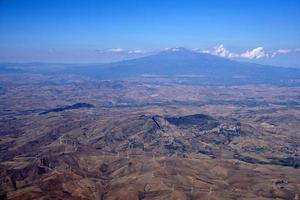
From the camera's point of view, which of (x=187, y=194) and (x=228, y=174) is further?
(x=228, y=174)

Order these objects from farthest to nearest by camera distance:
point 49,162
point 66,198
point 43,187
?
1. point 49,162
2. point 43,187
3. point 66,198

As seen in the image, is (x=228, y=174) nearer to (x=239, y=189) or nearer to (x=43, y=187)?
(x=239, y=189)

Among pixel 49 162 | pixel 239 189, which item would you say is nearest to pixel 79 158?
pixel 49 162

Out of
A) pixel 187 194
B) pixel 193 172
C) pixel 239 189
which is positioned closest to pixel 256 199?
pixel 239 189

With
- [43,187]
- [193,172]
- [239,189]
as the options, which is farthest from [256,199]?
[43,187]

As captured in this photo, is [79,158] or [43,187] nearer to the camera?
[43,187]

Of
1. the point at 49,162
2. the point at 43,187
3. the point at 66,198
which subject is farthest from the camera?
the point at 49,162

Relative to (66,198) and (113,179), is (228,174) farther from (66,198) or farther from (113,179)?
(66,198)

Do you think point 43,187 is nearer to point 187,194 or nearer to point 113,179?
point 113,179
